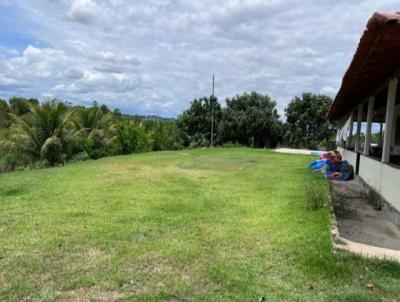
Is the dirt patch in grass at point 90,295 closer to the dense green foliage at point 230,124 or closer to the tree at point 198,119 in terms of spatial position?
the dense green foliage at point 230,124

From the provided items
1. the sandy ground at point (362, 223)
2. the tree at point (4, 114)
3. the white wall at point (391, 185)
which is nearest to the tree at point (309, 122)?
the tree at point (4, 114)

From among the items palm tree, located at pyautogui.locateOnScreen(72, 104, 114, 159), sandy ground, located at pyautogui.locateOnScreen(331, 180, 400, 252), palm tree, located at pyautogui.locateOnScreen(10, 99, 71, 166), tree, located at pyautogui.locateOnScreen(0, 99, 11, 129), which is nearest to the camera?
sandy ground, located at pyautogui.locateOnScreen(331, 180, 400, 252)

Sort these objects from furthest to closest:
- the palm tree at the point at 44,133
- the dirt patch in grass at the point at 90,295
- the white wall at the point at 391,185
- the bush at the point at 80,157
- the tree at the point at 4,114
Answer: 1. the tree at the point at 4,114
2. the bush at the point at 80,157
3. the palm tree at the point at 44,133
4. the white wall at the point at 391,185
5. the dirt patch in grass at the point at 90,295

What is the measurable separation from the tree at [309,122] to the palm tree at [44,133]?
23798mm

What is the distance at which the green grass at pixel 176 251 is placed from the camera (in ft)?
12.1

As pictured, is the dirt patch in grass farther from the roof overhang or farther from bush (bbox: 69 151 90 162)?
bush (bbox: 69 151 90 162)

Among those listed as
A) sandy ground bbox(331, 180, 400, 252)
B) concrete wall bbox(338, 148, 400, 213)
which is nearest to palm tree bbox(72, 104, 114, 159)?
concrete wall bbox(338, 148, 400, 213)

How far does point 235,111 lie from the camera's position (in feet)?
122

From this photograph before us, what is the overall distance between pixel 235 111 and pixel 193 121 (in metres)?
3.89

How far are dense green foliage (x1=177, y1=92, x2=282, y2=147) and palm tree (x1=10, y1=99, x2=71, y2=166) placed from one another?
58.1 feet

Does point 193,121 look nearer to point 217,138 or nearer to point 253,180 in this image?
point 217,138

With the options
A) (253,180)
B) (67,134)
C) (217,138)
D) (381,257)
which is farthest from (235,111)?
(381,257)

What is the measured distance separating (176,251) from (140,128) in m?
23.5

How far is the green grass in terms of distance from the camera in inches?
146
